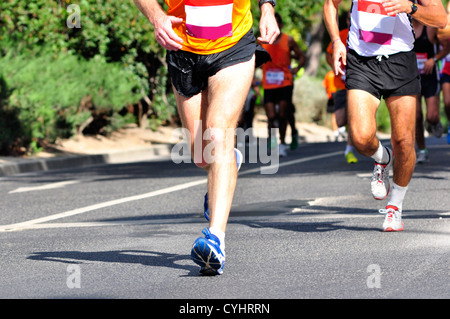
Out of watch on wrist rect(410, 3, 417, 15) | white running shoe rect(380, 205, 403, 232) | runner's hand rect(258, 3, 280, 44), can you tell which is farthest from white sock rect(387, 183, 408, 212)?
runner's hand rect(258, 3, 280, 44)

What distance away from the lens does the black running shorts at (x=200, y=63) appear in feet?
18.0

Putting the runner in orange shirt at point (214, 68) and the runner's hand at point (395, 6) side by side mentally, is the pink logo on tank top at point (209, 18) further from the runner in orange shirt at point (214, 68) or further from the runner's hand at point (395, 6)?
the runner's hand at point (395, 6)

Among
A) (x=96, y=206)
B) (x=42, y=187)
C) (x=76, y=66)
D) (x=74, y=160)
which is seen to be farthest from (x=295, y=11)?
(x=96, y=206)

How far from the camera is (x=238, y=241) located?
6539 millimetres

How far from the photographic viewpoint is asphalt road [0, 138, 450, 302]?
4914 mm

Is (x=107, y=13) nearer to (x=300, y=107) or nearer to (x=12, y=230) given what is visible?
(x=300, y=107)

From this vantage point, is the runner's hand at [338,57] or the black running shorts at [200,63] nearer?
the black running shorts at [200,63]

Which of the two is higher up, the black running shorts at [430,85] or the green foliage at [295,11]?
the black running shorts at [430,85]

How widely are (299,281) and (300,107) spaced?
24.4 meters

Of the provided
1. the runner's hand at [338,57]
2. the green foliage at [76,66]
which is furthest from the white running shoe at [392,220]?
the green foliage at [76,66]

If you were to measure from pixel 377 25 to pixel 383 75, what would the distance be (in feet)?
1.08

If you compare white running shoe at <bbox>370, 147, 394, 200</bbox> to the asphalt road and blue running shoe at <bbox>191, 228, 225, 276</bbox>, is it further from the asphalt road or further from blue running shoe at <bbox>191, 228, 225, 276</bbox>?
blue running shoe at <bbox>191, 228, 225, 276</bbox>

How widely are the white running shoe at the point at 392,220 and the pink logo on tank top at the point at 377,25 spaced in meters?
1.09

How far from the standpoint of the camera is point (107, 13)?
2117 cm
